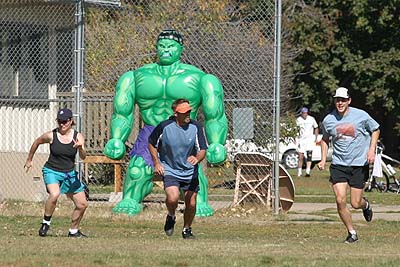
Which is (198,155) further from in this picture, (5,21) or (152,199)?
(5,21)

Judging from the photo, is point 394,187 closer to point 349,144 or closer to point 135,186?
point 135,186

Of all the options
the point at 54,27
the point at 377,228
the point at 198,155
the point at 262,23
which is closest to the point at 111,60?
the point at 54,27

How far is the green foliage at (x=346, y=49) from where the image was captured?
36.8 m

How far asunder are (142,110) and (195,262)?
22.2 ft

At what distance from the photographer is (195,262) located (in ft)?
33.9

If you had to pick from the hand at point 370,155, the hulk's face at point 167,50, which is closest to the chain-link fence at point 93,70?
the hulk's face at point 167,50

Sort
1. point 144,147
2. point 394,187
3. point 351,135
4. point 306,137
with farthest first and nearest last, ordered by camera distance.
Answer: point 306,137 → point 394,187 → point 144,147 → point 351,135

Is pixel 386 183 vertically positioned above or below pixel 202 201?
below

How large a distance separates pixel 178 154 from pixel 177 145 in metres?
0.11

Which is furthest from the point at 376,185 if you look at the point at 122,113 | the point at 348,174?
the point at 348,174

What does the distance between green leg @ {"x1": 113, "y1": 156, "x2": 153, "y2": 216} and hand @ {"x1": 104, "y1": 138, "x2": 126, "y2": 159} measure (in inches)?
17.6

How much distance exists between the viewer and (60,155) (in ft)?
A: 44.1

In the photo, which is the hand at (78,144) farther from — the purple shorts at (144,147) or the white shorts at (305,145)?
the white shorts at (305,145)

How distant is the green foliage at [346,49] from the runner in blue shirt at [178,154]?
2326 centimetres
